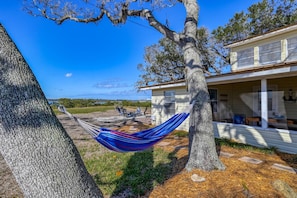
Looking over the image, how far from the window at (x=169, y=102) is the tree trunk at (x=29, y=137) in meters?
7.87

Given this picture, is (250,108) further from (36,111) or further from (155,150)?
(36,111)

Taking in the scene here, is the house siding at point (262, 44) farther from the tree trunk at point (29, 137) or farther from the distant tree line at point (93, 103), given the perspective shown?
the distant tree line at point (93, 103)

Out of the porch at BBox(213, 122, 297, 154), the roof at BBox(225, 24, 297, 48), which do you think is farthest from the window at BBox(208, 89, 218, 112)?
the roof at BBox(225, 24, 297, 48)

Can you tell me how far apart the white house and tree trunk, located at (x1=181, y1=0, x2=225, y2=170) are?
237 centimetres

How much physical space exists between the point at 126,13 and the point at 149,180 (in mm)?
4562

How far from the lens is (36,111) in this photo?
46.7 inches

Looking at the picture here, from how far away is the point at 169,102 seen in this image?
9148 millimetres

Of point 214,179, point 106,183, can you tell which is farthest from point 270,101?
point 106,183

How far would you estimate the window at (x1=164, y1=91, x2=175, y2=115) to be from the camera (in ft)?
29.3

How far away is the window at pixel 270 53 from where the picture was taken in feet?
23.7

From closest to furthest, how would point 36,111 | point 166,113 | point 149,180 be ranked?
point 36,111 < point 149,180 < point 166,113

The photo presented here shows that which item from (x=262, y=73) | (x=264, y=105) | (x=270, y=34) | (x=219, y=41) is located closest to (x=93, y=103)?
(x=219, y=41)

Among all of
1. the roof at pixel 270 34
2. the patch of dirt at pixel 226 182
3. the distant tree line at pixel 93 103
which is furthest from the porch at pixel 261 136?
the distant tree line at pixel 93 103

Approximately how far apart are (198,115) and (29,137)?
3.01 metres
